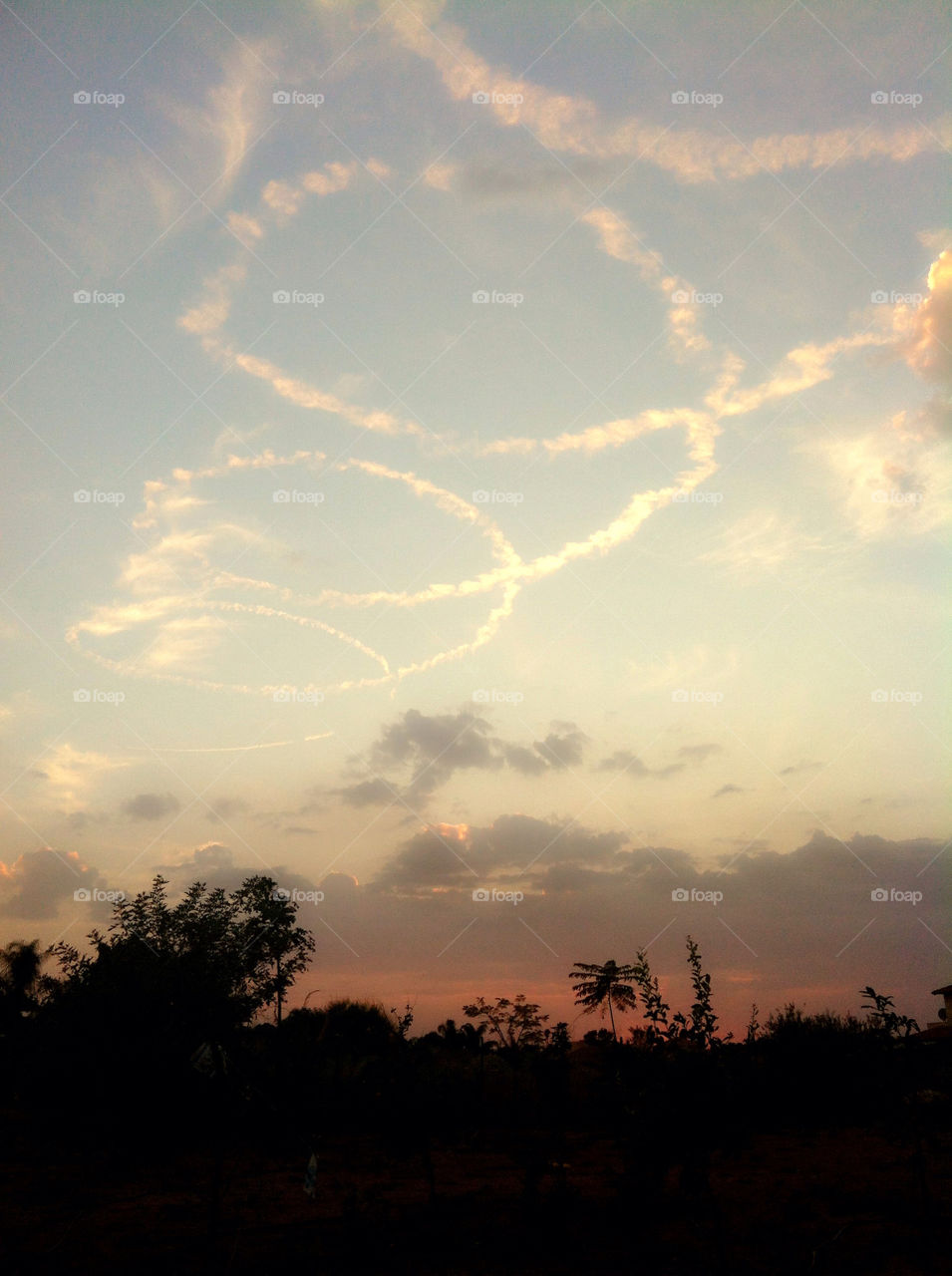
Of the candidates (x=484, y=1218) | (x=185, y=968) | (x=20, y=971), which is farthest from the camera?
(x=20, y=971)

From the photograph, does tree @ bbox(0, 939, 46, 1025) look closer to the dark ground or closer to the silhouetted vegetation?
the silhouetted vegetation

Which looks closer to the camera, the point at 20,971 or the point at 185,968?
the point at 185,968

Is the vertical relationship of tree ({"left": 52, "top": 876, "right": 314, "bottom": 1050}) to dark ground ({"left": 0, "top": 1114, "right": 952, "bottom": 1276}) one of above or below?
above

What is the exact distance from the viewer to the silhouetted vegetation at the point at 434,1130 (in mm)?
10016

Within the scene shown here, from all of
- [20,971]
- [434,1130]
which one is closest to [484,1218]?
[434,1130]

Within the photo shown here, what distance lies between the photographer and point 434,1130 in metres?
22.5

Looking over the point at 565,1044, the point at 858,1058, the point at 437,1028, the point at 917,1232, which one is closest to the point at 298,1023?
the point at 565,1044

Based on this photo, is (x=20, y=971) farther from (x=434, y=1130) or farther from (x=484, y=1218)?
(x=484, y=1218)

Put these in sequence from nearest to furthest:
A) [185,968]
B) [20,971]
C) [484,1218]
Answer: [484,1218]
[185,968]
[20,971]

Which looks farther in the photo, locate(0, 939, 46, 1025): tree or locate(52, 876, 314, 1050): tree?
locate(0, 939, 46, 1025): tree

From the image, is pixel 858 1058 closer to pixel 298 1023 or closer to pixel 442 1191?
pixel 442 1191

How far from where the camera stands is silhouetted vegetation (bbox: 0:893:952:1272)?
10.0 m

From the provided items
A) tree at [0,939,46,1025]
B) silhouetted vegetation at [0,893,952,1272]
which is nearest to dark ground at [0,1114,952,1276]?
silhouetted vegetation at [0,893,952,1272]

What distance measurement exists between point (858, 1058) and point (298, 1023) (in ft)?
58.4
